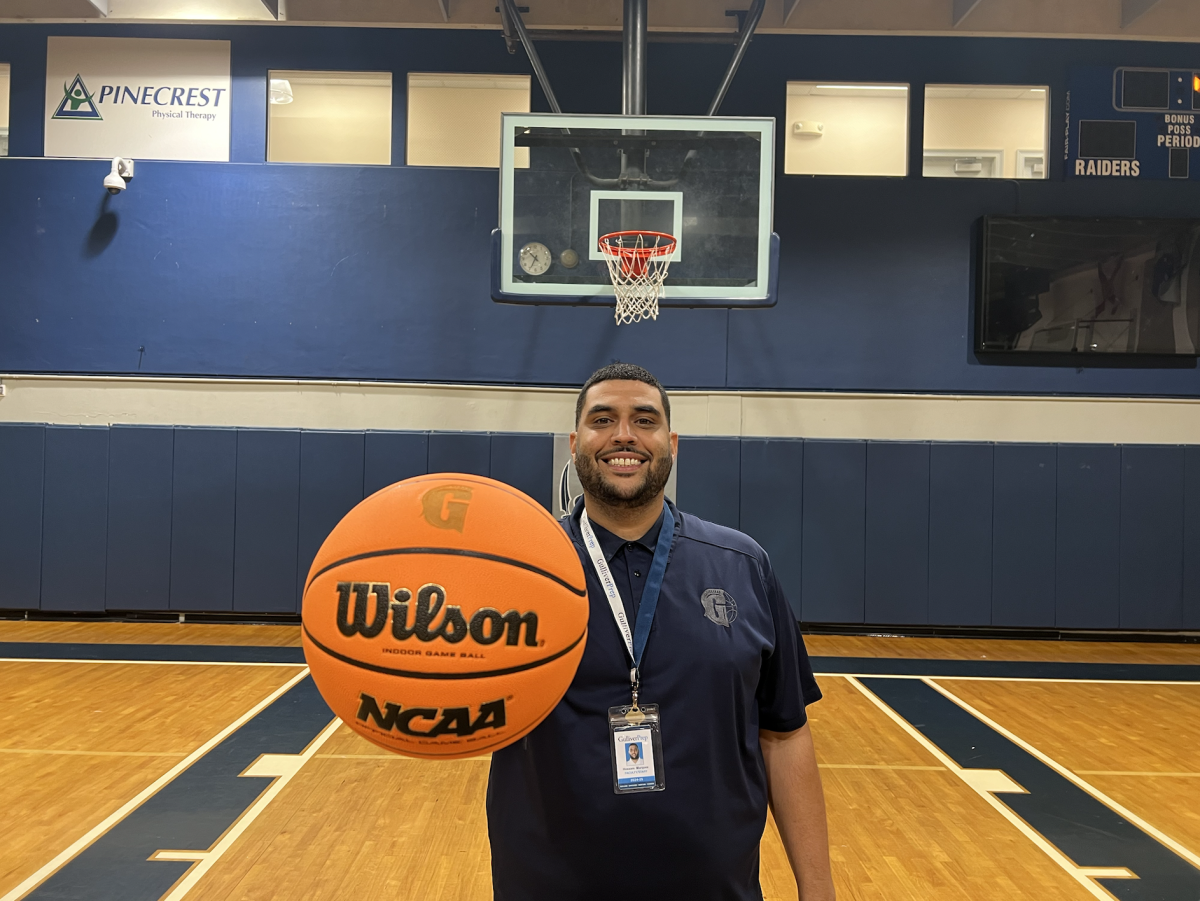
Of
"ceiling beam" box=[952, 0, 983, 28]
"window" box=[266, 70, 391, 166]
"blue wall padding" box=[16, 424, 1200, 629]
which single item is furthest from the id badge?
"ceiling beam" box=[952, 0, 983, 28]

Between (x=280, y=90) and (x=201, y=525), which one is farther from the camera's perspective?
(x=280, y=90)

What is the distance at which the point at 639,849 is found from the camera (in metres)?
1.30

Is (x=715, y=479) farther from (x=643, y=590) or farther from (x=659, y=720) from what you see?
(x=659, y=720)

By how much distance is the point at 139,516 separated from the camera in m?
7.22

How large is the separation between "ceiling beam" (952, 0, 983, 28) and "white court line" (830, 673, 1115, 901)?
19.1ft

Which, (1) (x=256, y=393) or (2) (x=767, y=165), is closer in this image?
(2) (x=767, y=165)

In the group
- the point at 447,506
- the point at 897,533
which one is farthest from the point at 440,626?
the point at 897,533

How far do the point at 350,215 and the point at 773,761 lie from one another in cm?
694

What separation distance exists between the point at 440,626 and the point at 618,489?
47 cm

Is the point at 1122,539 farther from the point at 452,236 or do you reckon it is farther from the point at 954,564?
the point at 452,236

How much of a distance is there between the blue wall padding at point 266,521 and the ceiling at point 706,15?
12.2ft

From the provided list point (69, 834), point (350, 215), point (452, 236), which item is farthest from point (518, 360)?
point (69, 834)

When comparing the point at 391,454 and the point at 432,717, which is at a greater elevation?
the point at 391,454

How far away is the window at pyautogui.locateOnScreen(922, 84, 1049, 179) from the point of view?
7652 millimetres
